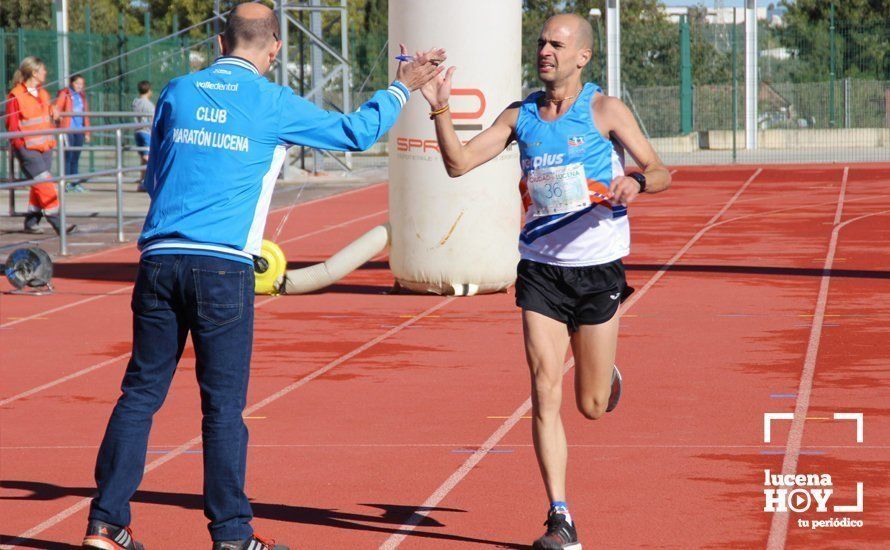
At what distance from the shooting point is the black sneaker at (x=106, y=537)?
5484mm

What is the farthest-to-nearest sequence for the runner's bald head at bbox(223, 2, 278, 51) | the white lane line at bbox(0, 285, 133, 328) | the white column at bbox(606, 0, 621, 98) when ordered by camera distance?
the white column at bbox(606, 0, 621, 98), the white lane line at bbox(0, 285, 133, 328), the runner's bald head at bbox(223, 2, 278, 51)

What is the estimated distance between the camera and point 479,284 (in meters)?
13.3

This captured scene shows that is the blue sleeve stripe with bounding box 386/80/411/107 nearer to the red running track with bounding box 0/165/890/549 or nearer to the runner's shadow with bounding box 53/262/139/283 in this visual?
the red running track with bounding box 0/165/890/549

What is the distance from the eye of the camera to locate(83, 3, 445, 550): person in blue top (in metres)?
5.49

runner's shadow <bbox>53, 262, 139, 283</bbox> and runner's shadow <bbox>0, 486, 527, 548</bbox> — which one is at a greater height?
runner's shadow <bbox>53, 262, 139, 283</bbox>

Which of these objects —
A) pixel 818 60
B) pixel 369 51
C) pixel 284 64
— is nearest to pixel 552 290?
pixel 284 64

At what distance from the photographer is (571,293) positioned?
6.01 m

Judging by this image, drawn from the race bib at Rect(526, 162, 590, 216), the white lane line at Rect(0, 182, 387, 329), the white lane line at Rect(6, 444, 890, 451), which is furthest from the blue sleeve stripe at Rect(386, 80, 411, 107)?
the white lane line at Rect(0, 182, 387, 329)

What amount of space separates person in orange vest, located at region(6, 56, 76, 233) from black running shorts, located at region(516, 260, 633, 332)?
40.1 ft

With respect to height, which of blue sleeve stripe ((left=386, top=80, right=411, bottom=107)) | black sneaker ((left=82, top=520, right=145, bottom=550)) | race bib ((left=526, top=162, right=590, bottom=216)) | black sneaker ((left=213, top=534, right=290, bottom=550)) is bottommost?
black sneaker ((left=213, top=534, right=290, bottom=550))

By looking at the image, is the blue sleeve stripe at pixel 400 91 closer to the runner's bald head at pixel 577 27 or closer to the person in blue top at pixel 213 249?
the person in blue top at pixel 213 249

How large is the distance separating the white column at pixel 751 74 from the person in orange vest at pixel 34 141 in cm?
2099

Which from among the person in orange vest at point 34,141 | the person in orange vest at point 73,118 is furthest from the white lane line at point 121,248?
the person in orange vest at point 73,118

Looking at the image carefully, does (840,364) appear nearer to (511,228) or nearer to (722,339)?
(722,339)
